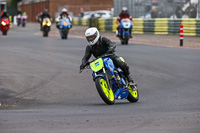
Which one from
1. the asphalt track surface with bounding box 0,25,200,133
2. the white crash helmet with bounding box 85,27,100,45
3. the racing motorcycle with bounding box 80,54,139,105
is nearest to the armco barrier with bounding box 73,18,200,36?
the asphalt track surface with bounding box 0,25,200,133

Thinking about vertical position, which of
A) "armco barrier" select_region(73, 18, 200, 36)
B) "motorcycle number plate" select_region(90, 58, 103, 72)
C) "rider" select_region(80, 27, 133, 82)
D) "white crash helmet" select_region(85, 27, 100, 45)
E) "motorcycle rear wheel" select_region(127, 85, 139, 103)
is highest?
"white crash helmet" select_region(85, 27, 100, 45)

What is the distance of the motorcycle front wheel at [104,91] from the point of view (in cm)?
1089

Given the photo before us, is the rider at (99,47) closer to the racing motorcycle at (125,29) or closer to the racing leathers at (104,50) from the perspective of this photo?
the racing leathers at (104,50)

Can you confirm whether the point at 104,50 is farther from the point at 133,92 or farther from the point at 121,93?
the point at 133,92

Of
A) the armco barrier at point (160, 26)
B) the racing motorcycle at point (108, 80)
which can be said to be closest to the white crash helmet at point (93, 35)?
the racing motorcycle at point (108, 80)

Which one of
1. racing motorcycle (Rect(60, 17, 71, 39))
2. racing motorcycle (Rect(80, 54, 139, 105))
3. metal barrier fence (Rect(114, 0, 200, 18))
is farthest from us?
metal barrier fence (Rect(114, 0, 200, 18))

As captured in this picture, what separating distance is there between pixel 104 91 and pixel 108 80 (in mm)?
327

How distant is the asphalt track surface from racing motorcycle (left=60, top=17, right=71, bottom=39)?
863cm

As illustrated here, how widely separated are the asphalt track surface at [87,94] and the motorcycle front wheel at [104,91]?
0.14 m

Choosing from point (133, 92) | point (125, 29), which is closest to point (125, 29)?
point (125, 29)

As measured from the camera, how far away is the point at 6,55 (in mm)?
22859

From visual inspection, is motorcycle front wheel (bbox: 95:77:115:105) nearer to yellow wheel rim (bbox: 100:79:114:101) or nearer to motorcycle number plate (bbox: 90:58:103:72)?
yellow wheel rim (bbox: 100:79:114:101)

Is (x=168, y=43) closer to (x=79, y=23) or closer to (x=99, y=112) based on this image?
(x=99, y=112)

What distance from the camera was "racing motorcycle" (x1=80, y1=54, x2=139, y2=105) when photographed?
11.0 meters
